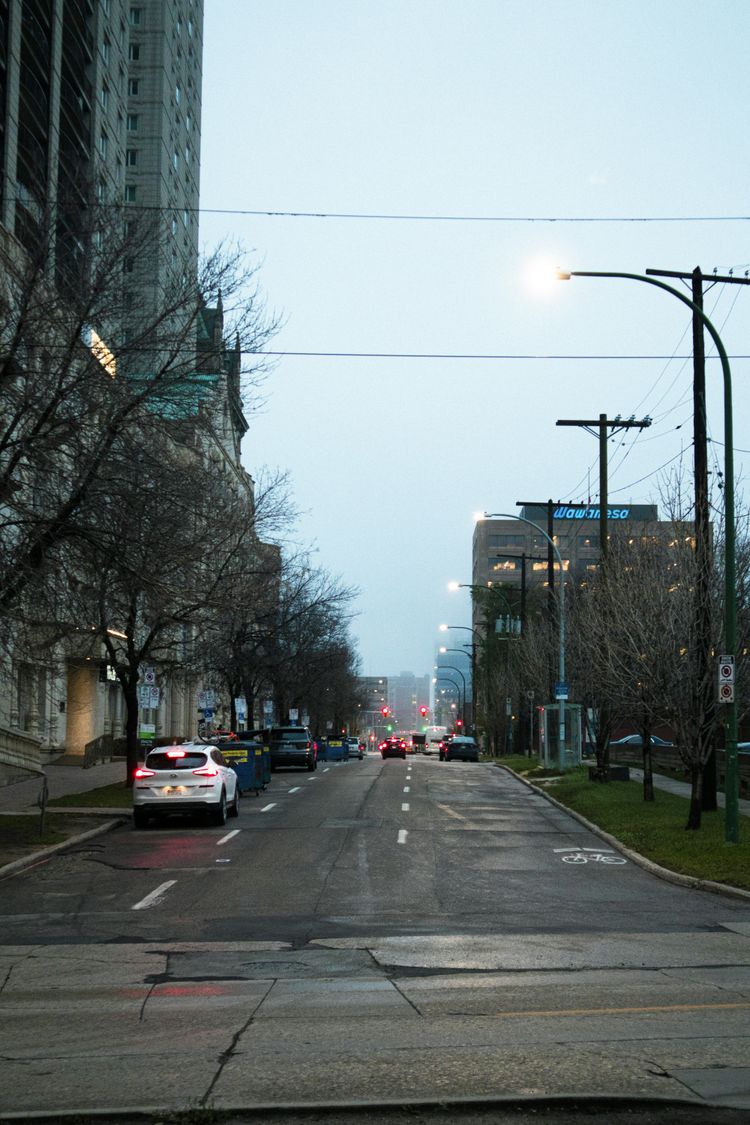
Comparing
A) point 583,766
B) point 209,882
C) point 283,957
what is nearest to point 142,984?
point 283,957

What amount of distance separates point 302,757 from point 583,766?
41.2ft

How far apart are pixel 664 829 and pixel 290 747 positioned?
30.3 meters

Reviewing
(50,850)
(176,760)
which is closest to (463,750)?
(176,760)

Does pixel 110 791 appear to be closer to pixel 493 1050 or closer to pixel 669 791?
pixel 669 791

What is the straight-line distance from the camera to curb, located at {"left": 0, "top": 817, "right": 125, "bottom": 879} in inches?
739

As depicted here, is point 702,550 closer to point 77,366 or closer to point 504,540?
point 77,366

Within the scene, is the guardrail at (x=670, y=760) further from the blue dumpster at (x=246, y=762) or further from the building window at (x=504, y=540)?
the building window at (x=504, y=540)

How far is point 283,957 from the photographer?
37.9ft

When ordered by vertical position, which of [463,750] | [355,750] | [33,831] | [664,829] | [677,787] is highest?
[664,829]

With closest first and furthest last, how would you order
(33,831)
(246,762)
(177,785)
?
(33,831) → (177,785) → (246,762)

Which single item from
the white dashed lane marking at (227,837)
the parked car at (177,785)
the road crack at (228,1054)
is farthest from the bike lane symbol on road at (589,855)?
the road crack at (228,1054)

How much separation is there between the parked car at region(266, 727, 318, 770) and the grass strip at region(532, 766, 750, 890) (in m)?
18.3

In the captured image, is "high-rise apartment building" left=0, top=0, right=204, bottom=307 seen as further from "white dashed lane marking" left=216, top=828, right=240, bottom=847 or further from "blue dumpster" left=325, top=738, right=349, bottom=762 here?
"blue dumpster" left=325, top=738, right=349, bottom=762

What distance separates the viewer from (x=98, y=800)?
30312 millimetres
